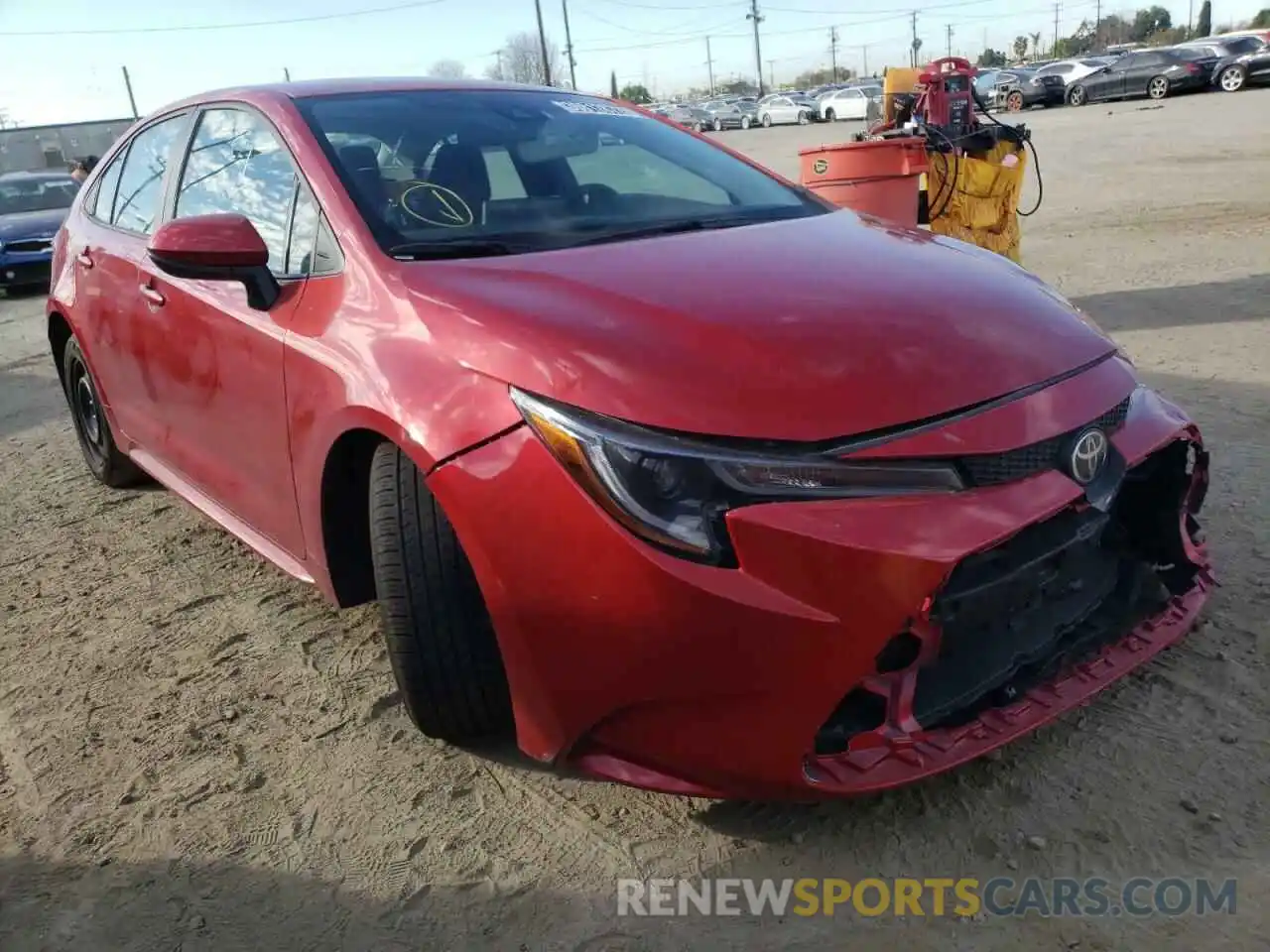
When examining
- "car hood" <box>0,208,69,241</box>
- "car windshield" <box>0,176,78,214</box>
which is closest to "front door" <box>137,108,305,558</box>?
"car hood" <box>0,208,69,241</box>

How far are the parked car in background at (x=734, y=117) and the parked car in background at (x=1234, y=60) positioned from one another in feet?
69.4

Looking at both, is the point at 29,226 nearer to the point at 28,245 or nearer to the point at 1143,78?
the point at 28,245

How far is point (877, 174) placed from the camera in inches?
254

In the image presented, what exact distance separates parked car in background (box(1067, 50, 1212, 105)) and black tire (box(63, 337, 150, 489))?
1214 inches

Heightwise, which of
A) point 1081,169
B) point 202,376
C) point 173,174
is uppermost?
point 173,174

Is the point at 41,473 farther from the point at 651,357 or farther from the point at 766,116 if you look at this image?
the point at 766,116

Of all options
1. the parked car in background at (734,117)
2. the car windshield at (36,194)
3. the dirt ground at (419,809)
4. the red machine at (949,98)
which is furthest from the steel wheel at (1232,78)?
the dirt ground at (419,809)

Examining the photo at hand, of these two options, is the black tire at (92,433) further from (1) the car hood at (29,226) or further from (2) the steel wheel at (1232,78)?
(2) the steel wheel at (1232,78)

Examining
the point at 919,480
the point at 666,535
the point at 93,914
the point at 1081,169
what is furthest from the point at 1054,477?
the point at 1081,169

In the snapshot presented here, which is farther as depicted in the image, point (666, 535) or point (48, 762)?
point (48, 762)

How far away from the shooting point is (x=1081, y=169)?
13883 millimetres

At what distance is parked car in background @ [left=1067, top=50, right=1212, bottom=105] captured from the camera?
2802 centimetres

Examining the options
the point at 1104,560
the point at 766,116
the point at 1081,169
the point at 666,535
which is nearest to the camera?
the point at 666,535

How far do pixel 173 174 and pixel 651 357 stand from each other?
2298 millimetres
